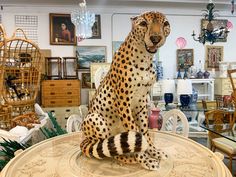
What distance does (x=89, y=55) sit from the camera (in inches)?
203

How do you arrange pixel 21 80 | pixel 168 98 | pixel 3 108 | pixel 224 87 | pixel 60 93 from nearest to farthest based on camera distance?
pixel 3 108
pixel 21 80
pixel 168 98
pixel 60 93
pixel 224 87

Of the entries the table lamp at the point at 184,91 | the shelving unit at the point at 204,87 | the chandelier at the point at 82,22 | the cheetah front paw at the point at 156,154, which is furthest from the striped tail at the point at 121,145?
the shelving unit at the point at 204,87

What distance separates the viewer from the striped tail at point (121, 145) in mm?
828

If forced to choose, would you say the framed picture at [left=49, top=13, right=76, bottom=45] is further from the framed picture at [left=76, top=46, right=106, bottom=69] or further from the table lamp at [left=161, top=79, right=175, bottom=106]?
the table lamp at [left=161, top=79, right=175, bottom=106]

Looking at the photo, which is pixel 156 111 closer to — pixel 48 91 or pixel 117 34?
pixel 48 91

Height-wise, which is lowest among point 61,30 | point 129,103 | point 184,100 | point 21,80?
point 184,100

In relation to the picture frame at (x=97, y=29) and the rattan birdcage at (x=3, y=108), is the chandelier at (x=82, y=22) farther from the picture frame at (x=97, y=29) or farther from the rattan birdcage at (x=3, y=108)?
the rattan birdcage at (x=3, y=108)

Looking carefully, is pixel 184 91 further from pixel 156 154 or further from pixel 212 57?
pixel 156 154

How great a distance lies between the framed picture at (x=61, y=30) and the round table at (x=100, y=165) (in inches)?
164

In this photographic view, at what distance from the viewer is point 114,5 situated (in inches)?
201

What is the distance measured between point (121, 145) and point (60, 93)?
3845 millimetres

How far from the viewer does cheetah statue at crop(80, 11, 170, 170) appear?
0.84 meters

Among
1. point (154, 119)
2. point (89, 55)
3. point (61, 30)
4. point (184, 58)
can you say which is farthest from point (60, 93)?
point (184, 58)

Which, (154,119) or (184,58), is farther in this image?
(184,58)
